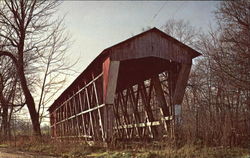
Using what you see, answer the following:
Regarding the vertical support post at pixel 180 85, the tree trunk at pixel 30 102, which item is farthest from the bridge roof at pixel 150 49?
the tree trunk at pixel 30 102

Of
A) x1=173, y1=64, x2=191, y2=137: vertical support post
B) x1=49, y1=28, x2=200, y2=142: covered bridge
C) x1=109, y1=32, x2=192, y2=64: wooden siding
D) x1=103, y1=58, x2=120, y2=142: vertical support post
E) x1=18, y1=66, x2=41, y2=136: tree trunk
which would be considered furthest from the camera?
x1=18, y1=66, x2=41, y2=136: tree trunk

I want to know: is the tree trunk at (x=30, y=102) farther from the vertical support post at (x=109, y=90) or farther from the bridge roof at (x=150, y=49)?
the vertical support post at (x=109, y=90)

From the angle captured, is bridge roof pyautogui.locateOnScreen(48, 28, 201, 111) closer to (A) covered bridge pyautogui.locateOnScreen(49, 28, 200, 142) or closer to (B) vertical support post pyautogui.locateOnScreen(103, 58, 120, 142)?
(A) covered bridge pyautogui.locateOnScreen(49, 28, 200, 142)

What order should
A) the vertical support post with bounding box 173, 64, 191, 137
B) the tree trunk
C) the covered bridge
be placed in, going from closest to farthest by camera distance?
the covered bridge → the vertical support post with bounding box 173, 64, 191, 137 → the tree trunk

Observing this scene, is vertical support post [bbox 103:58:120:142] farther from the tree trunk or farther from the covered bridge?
the tree trunk

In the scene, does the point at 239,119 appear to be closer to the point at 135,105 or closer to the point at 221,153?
the point at 221,153

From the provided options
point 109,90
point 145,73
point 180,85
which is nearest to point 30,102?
point 145,73

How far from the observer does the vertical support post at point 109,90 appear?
36.8 ft

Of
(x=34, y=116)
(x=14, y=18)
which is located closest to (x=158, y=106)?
(x=34, y=116)

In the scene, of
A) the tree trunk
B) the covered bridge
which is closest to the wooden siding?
the covered bridge

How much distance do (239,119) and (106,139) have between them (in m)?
4.42

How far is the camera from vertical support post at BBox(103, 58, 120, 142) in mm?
11219

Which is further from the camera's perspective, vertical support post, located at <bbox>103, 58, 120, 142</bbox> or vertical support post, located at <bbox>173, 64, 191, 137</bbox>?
vertical support post, located at <bbox>173, 64, 191, 137</bbox>

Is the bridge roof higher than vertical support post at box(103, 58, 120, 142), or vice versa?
the bridge roof
